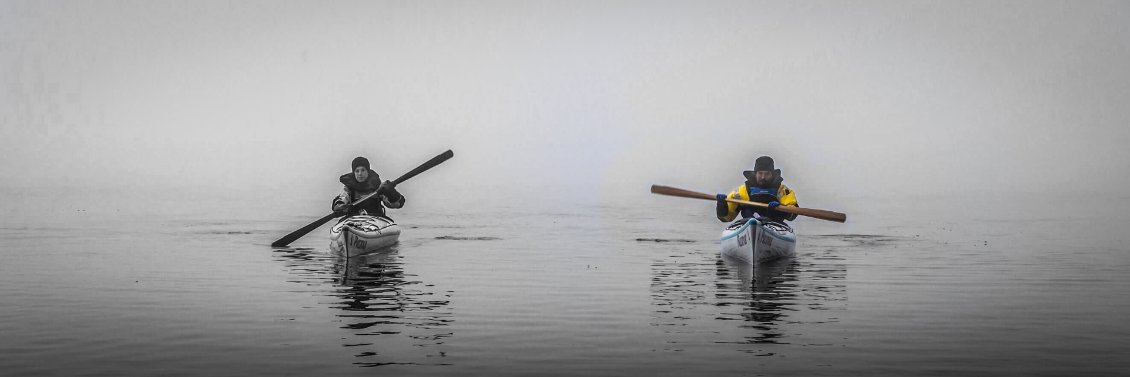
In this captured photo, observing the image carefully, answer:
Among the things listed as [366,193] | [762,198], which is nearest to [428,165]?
[366,193]

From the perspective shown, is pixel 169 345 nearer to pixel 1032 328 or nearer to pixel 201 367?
pixel 201 367

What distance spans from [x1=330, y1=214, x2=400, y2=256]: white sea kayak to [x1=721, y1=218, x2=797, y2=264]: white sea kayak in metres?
8.60

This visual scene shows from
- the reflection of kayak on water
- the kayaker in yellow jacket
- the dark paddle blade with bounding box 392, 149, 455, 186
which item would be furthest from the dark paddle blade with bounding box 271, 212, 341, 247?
the reflection of kayak on water

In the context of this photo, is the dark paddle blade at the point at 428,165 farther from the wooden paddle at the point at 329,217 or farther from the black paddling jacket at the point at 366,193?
the black paddling jacket at the point at 366,193

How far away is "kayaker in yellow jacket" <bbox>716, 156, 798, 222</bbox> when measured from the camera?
24.8 meters

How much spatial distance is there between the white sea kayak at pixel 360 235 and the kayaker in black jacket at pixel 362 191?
307 millimetres

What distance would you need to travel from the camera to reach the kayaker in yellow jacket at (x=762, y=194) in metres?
24.8

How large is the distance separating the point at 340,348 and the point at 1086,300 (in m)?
12.4

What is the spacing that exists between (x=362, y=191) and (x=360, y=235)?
1896mm

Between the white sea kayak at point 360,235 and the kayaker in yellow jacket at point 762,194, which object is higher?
the kayaker in yellow jacket at point 762,194

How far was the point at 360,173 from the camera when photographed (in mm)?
27656

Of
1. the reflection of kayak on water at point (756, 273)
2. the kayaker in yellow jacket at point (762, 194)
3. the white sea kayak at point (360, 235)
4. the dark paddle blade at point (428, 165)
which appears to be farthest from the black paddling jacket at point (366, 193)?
the reflection of kayak on water at point (756, 273)

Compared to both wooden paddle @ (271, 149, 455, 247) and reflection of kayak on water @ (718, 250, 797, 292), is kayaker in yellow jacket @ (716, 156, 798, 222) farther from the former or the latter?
wooden paddle @ (271, 149, 455, 247)

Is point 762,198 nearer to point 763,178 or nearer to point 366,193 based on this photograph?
point 763,178
